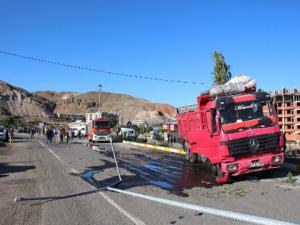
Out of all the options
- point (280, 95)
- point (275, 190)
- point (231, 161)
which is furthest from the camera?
point (280, 95)

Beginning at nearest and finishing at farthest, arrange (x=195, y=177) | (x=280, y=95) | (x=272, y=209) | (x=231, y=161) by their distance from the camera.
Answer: (x=272, y=209) < (x=231, y=161) < (x=195, y=177) < (x=280, y=95)

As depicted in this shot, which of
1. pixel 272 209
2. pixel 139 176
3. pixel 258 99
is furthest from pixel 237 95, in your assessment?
pixel 272 209

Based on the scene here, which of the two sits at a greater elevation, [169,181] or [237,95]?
[237,95]

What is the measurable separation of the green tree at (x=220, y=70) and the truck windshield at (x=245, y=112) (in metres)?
18.0

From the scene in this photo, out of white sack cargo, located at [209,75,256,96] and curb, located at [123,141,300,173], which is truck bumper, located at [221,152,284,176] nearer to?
curb, located at [123,141,300,173]

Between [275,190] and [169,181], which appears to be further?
[169,181]

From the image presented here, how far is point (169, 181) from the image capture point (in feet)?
51.9

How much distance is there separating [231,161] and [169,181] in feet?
8.07

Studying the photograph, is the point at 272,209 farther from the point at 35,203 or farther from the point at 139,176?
the point at 139,176

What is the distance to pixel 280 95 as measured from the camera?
85.6ft

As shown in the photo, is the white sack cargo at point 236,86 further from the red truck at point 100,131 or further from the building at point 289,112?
the red truck at point 100,131

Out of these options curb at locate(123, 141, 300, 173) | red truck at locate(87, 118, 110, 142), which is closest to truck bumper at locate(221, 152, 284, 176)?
curb at locate(123, 141, 300, 173)

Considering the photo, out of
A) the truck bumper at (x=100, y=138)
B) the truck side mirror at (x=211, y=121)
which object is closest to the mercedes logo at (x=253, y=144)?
the truck side mirror at (x=211, y=121)

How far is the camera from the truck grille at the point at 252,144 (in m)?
14.3
